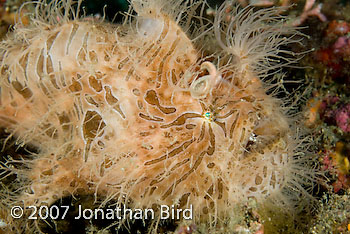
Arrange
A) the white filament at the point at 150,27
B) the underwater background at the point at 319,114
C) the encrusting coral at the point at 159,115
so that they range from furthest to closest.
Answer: the underwater background at the point at 319,114 → the white filament at the point at 150,27 → the encrusting coral at the point at 159,115

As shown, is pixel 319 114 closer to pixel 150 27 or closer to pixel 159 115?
pixel 159 115

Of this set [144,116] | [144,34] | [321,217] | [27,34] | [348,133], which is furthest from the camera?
[348,133]

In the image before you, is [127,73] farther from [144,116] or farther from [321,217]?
[321,217]

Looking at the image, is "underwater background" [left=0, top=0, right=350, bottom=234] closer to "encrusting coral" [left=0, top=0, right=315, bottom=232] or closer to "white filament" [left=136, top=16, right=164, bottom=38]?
"encrusting coral" [left=0, top=0, right=315, bottom=232]

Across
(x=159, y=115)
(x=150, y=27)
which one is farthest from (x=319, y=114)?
(x=150, y=27)

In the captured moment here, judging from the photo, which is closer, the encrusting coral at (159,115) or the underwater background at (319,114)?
the encrusting coral at (159,115)

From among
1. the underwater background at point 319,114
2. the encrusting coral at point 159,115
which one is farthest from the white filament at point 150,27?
the underwater background at point 319,114

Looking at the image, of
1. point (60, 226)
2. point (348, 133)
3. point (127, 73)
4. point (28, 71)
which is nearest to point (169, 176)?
point (127, 73)

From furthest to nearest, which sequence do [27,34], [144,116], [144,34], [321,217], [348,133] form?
[348,133] → [27,34] → [321,217] → [144,34] → [144,116]

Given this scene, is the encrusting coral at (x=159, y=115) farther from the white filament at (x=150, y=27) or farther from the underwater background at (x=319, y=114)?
the underwater background at (x=319, y=114)
